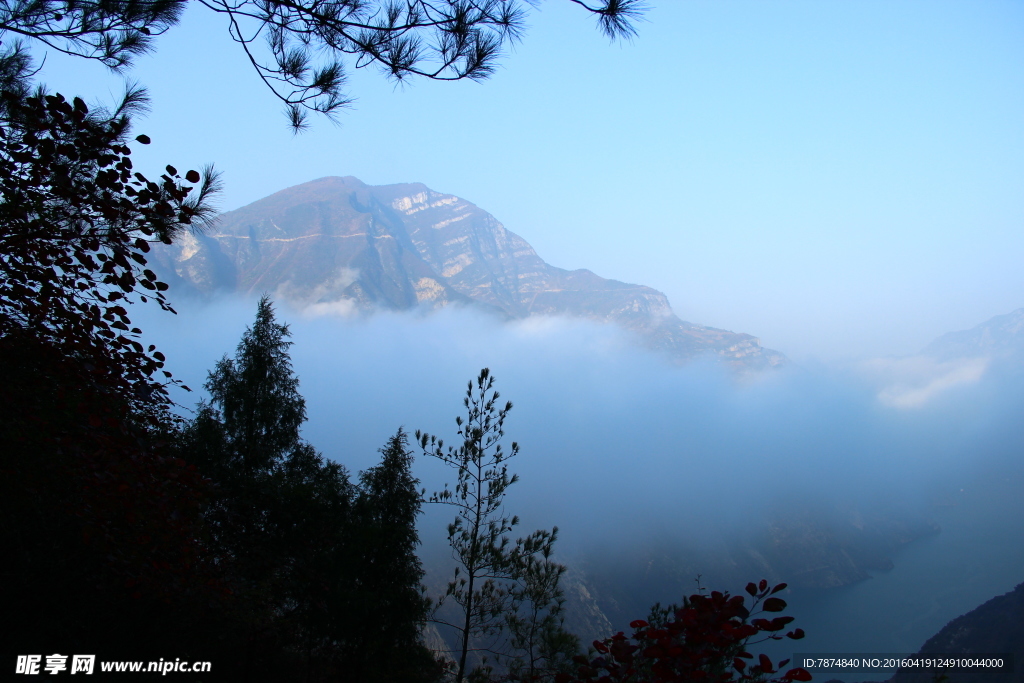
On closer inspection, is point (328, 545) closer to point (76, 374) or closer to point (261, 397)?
point (261, 397)

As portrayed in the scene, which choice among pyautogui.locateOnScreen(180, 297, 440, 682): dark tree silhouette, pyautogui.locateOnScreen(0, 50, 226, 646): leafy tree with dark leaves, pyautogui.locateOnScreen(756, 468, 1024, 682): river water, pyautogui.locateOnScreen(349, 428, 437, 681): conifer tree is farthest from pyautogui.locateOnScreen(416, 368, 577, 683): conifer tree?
pyautogui.locateOnScreen(756, 468, 1024, 682): river water

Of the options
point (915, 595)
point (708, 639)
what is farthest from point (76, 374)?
point (915, 595)

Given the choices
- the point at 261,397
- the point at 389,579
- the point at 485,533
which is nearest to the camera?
the point at 485,533

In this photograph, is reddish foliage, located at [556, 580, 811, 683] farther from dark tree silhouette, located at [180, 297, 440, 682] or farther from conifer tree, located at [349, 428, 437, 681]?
conifer tree, located at [349, 428, 437, 681]

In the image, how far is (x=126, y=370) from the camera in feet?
21.9

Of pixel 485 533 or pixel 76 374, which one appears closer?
pixel 76 374

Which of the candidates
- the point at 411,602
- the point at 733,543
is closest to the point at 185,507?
the point at 411,602

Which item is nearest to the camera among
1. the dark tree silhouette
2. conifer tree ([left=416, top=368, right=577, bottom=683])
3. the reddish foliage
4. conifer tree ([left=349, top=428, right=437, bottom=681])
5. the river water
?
the reddish foliage

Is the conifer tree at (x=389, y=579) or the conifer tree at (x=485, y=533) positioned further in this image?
the conifer tree at (x=389, y=579)

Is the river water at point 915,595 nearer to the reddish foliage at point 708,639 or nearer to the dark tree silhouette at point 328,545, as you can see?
the dark tree silhouette at point 328,545

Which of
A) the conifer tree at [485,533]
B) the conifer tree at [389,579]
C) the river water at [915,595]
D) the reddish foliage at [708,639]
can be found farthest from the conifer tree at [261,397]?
the river water at [915,595]

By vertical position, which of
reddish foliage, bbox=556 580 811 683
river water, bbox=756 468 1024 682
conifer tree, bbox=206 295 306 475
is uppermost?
conifer tree, bbox=206 295 306 475

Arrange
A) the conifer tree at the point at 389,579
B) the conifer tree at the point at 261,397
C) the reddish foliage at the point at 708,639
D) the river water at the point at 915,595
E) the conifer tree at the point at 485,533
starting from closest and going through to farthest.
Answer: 1. the reddish foliage at the point at 708,639
2. the conifer tree at the point at 485,533
3. the conifer tree at the point at 389,579
4. the conifer tree at the point at 261,397
5. the river water at the point at 915,595

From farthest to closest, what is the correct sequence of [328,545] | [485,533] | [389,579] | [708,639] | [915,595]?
[915,595]
[328,545]
[389,579]
[485,533]
[708,639]
